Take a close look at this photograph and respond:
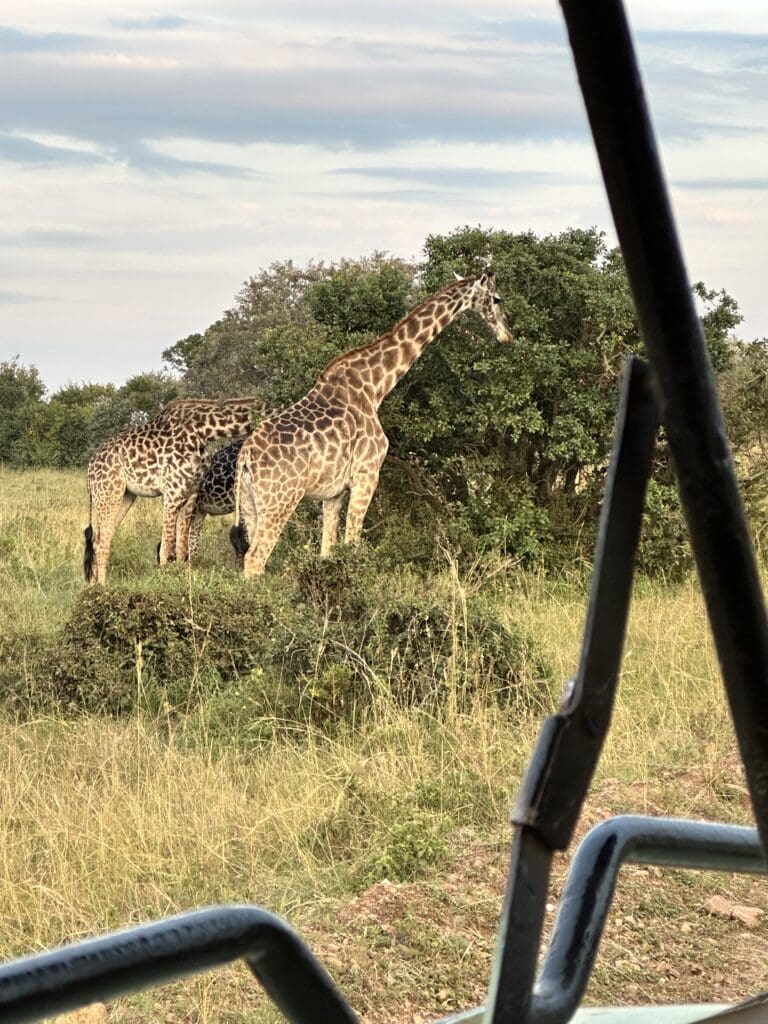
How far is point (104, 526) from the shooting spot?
374 inches

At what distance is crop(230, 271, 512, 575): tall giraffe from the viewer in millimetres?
8234

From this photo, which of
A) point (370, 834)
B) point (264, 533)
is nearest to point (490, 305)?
point (264, 533)

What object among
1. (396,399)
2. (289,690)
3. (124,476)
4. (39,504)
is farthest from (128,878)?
(39,504)

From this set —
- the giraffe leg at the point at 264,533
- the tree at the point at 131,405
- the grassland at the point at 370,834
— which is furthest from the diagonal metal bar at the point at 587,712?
the tree at the point at 131,405

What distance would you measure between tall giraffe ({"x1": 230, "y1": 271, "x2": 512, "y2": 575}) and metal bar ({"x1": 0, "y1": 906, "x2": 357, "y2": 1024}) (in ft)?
24.5

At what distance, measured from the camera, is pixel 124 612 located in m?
6.04

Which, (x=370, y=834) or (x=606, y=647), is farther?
(x=370, y=834)

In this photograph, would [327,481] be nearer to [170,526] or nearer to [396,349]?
[396,349]

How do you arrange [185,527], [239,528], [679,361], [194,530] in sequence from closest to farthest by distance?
[679,361]
[239,528]
[185,527]
[194,530]

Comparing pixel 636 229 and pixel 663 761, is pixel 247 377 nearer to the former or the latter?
pixel 663 761

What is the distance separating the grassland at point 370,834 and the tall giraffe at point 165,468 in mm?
4035

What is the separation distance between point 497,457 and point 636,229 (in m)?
8.03

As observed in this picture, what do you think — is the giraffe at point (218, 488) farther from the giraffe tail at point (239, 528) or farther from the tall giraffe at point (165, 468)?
the giraffe tail at point (239, 528)

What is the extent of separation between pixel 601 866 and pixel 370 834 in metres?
3.24
